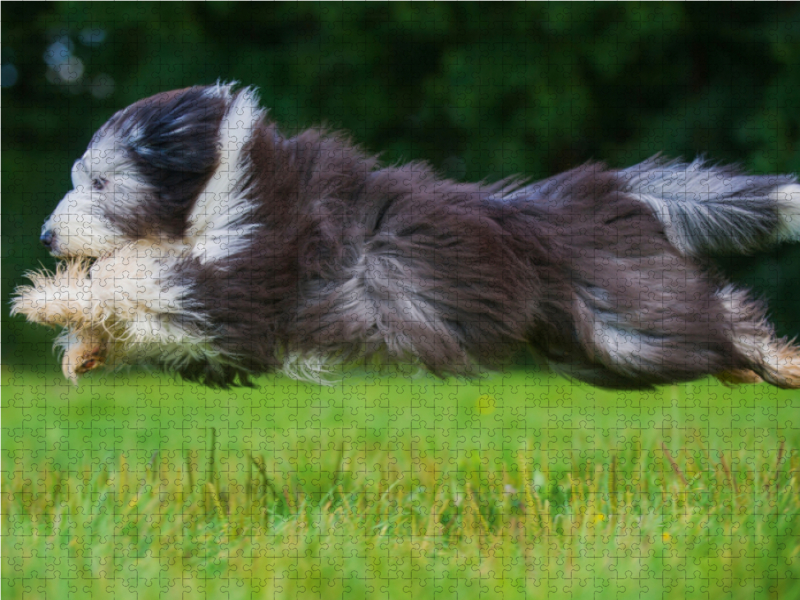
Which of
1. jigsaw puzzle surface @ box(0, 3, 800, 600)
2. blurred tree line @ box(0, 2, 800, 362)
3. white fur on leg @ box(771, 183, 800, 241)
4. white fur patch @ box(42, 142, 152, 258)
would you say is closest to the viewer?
jigsaw puzzle surface @ box(0, 3, 800, 600)

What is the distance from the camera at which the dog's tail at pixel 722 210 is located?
366 cm

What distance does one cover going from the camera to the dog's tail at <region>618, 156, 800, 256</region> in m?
3.66

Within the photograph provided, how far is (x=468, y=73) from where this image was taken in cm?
901

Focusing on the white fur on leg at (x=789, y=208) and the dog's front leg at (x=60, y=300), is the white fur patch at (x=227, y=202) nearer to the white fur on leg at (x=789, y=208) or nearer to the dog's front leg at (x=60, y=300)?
the dog's front leg at (x=60, y=300)

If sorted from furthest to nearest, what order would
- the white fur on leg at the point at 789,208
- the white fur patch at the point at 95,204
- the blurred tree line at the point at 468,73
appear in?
the blurred tree line at the point at 468,73
the white fur on leg at the point at 789,208
the white fur patch at the point at 95,204

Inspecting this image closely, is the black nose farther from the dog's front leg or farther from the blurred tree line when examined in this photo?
the blurred tree line

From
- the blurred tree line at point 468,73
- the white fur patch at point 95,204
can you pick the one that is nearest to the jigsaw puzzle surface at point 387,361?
the white fur patch at point 95,204

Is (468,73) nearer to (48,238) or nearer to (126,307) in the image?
(48,238)

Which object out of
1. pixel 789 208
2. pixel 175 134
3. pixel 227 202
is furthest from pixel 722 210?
pixel 175 134

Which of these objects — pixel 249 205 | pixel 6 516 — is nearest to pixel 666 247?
pixel 249 205

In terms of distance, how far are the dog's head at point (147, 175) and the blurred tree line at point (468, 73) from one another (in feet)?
19.2

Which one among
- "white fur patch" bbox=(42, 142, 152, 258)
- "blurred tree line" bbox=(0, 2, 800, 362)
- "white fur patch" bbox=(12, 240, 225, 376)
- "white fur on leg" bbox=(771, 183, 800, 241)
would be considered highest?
"blurred tree line" bbox=(0, 2, 800, 362)

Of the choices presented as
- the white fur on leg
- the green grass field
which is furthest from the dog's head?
the white fur on leg

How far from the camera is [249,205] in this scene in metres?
3.22
